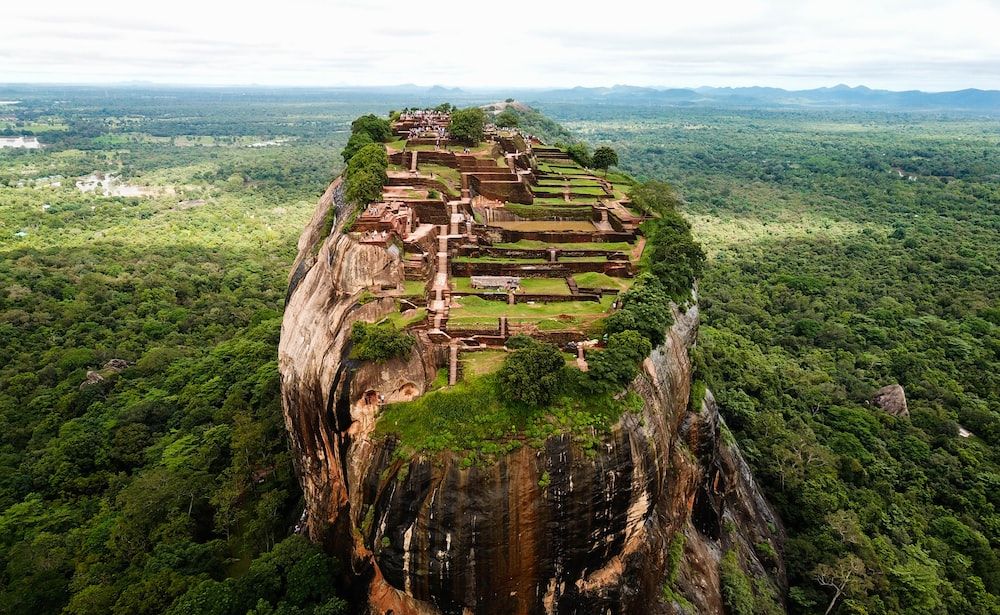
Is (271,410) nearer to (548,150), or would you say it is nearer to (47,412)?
(47,412)

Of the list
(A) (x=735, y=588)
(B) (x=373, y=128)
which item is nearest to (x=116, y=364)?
(B) (x=373, y=128)

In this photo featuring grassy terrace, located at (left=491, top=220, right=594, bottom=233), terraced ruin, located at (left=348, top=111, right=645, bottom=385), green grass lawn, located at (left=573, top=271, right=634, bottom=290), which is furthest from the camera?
grassy terrace, located at (left=491, top=220, right=594, bottom=233)

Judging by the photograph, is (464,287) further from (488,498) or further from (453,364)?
(488,498)

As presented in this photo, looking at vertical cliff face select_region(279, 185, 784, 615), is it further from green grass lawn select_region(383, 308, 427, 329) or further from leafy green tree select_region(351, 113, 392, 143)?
leafy green tree select_region(351, 113, 392, 143)

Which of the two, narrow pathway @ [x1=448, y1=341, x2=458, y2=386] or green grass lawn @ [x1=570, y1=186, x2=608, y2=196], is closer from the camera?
narrow pathway @ [x1=448, y1=341, x2=458, y2=386]

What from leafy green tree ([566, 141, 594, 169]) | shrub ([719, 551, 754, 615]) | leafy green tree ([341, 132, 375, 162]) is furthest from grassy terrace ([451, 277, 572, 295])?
leafy green tree ([566, 141, 594, 169])

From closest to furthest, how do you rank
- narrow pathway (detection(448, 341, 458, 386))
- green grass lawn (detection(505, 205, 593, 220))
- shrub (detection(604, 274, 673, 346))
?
1. narrow pathway (detection(448, 341, 458, 386))
2. shrub (detection(604, 274, 673, 346))
3. green grass lawn (detection(505, 205, 593, 220))

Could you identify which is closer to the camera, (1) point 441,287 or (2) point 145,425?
(1) point 441,287
